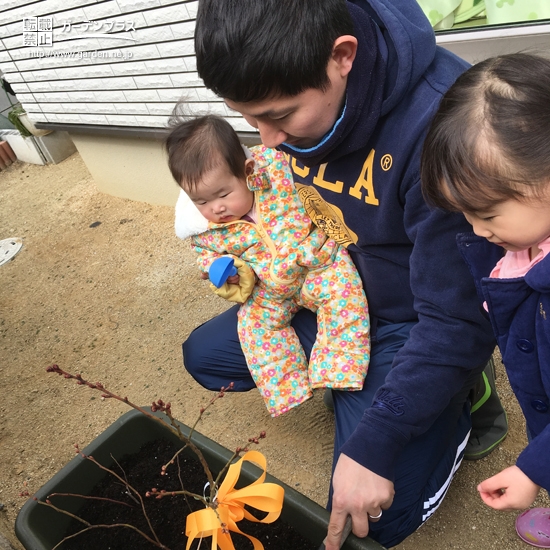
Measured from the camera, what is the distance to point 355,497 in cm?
124

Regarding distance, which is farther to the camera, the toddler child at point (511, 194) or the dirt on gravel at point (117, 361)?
the dirt on gravel at point (117, 361)

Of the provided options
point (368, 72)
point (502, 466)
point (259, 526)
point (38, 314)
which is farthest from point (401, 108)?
point (38, 314)

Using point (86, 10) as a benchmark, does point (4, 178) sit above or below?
below

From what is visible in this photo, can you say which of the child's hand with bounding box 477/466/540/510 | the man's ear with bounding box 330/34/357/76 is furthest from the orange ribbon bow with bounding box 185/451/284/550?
the man's ear with bounding box 330/34/357/76

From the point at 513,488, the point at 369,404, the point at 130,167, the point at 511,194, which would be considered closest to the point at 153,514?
the point at 369,404

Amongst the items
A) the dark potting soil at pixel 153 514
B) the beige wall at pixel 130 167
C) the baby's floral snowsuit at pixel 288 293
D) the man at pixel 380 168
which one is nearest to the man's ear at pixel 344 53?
the man at pixel 380 168

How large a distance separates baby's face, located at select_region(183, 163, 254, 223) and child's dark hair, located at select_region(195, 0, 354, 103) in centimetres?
55

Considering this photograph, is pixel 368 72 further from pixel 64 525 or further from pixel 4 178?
pixel 4 178

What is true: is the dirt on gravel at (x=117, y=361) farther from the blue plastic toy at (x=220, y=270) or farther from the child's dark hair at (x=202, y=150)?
the child's dark hair at (x=202, y=150)

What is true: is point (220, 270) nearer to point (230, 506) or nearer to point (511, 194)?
point (230, 506)

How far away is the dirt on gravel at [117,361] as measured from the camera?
2.04 m

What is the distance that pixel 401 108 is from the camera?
54.6 inches

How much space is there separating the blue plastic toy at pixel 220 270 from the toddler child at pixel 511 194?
827mm

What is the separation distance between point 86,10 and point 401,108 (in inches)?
131
